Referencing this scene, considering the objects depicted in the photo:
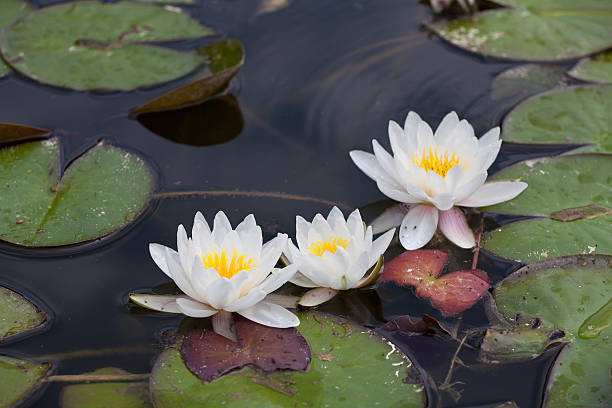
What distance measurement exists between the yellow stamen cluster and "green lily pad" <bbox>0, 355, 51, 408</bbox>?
1.16 meters

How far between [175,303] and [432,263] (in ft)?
3.72

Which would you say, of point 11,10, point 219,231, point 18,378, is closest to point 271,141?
point 219,231

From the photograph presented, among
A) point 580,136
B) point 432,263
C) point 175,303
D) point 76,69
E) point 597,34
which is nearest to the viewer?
point 175,303

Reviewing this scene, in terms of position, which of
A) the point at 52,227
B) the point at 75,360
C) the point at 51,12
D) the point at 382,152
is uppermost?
the point at 51,12

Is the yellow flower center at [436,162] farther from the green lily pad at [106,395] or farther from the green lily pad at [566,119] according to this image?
the green lily pad at [106,395]

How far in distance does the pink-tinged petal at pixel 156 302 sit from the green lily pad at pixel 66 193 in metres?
0.57

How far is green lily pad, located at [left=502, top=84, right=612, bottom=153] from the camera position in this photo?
11.6 ft

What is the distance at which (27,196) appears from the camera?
10.3 feet

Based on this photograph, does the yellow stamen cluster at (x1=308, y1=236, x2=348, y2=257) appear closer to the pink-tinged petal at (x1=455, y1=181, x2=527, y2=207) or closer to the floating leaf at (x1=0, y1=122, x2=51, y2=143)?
the pink-tinged petal at (x1=455, y1=181, x2=527, y2=207)

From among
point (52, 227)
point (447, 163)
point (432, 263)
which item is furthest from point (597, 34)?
point (52, 227)

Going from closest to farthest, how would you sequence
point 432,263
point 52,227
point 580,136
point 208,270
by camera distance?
point 208,270 < point 432,263 < point 52,227 < point 580,136

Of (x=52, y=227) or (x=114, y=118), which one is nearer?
(x=52, y=227)

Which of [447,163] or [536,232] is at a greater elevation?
[447,163]

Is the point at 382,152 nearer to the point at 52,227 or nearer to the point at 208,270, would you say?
the point at 208,270
